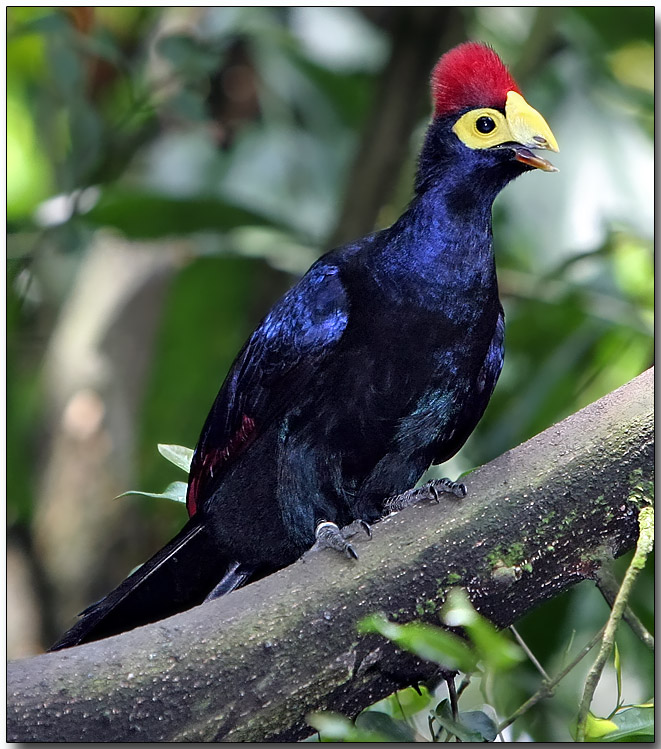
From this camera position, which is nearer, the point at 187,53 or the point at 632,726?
the point at 632,726

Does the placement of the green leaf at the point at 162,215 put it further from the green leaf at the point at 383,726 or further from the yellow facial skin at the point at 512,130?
the green leaf at the point at 383,726

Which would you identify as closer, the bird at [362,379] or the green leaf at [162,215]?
the bird at [362,379]

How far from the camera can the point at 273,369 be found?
162cm

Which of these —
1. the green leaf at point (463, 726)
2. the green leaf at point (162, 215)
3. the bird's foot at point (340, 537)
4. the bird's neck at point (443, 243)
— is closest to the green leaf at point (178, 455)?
the bird's foot at point (340, 537)

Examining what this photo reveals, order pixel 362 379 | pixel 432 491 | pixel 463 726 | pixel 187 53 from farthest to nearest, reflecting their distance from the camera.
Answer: pixel 187 53, pixel 362 379, pixel 432 491, pixel 463 726

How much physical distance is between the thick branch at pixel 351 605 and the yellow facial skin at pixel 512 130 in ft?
1.30

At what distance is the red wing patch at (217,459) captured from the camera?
1624 millimetres

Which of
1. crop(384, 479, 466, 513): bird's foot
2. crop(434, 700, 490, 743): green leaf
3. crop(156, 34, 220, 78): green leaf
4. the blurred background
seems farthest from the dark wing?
crop(156, 34, 220, 78): green leaf

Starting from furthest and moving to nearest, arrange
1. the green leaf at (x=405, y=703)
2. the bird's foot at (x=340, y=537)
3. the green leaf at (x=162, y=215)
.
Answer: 1. the green leaf at (x=162, y=215)
2. the green leaf at (x=405, y=703)
3. the bird's foot at (x=340, y=537)

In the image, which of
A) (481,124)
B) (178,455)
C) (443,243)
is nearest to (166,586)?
(178,455)

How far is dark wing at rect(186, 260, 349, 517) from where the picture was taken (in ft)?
5.21

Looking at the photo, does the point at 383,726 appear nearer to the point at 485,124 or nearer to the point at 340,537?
the point at 340,537

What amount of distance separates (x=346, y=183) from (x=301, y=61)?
0.40 m

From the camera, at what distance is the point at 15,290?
2367mm
